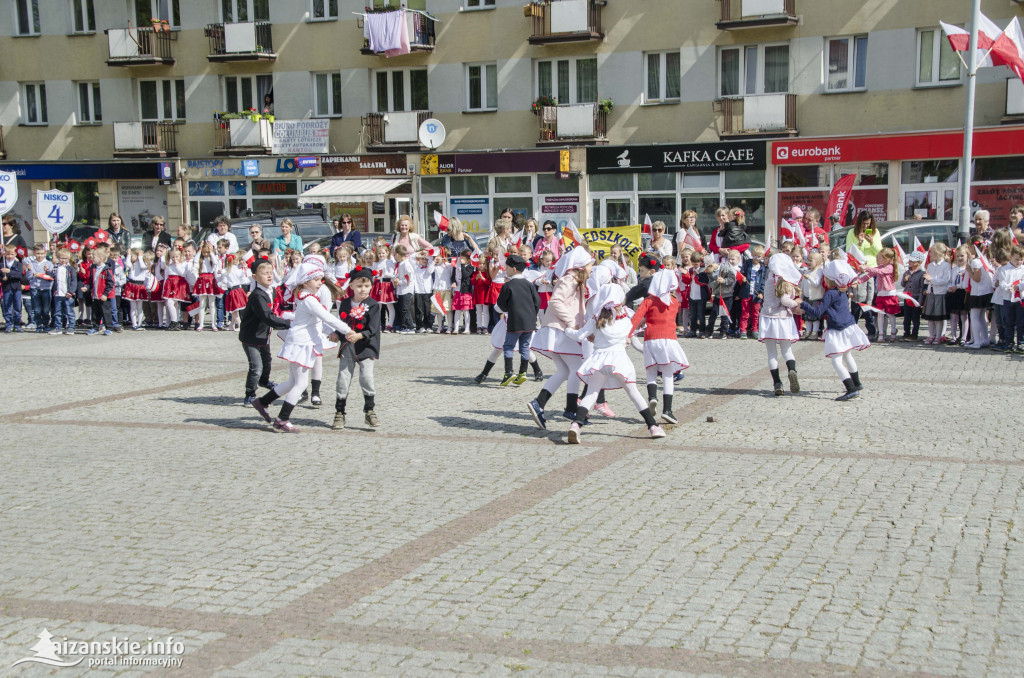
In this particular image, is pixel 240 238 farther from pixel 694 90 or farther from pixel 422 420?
pixel 422 420

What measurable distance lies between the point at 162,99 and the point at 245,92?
11.0 feet

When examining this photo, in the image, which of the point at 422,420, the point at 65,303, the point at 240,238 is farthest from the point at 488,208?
the point at 422,420

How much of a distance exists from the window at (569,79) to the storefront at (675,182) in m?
1.89

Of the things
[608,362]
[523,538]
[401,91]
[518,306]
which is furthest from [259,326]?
[401,91]

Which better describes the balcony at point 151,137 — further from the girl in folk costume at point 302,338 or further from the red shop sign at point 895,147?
the girl in folk costume at point 302,338

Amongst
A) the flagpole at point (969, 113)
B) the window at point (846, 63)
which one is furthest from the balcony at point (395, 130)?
the flagpole at point (969, 113)

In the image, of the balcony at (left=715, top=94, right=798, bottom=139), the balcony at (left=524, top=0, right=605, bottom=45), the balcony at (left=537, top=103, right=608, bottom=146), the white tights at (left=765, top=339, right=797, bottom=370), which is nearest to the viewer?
the white tights at (left=765, top=339, right=797, bottom=370)

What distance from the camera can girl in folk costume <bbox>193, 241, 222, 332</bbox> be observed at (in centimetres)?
2122

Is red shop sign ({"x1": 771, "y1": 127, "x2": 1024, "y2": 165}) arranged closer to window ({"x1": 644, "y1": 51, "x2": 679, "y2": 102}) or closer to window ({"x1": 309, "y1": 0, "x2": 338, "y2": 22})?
window ({"x1": 644, "y1": 51, "x2": 679, "y2": 102})

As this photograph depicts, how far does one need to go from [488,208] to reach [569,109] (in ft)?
14.1

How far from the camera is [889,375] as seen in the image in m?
13.8

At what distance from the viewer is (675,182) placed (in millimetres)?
32812

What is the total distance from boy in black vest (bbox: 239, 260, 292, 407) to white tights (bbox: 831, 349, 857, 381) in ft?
19.1

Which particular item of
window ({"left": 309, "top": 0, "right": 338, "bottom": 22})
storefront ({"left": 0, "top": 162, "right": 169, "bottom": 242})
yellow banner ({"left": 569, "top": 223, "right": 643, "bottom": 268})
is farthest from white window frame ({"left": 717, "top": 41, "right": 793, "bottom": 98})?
storefront ({"left": 0, "top": 162, "right": 169, "bottom": 242})
